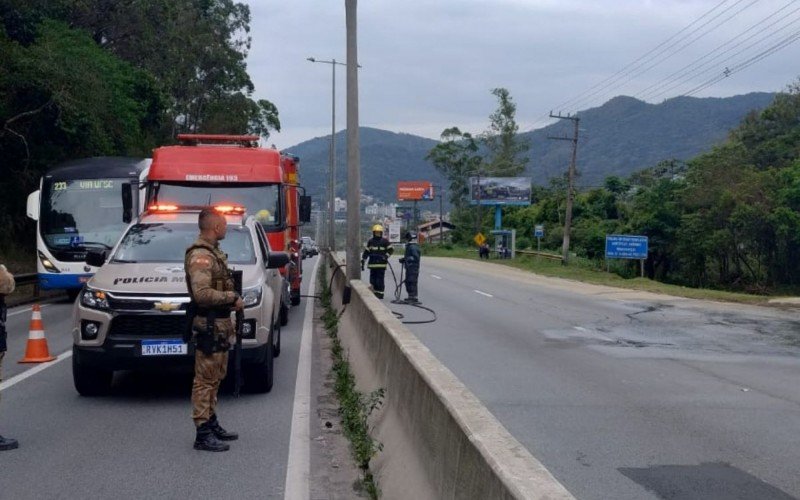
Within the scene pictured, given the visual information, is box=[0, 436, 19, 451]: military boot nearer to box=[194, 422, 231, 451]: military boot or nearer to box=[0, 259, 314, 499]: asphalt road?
box=[0, 259, 314, 499]: asphalt road

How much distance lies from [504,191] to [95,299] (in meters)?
82.2

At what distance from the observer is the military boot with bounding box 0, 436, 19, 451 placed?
304 inches

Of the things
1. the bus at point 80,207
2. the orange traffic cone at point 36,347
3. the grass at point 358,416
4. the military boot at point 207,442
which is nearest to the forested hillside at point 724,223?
the bus at point 80,207

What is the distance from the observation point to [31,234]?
35.8 meters

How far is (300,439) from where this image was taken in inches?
324

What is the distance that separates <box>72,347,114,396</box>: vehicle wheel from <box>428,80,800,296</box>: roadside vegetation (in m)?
30.3

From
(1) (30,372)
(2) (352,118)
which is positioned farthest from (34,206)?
(1) (30,372)

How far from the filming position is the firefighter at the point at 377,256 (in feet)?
69.1

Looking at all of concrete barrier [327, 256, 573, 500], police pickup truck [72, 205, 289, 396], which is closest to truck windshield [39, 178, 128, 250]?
police pickup truck [72, 205, 289, 396]

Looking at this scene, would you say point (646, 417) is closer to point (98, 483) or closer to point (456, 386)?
point (456, 386)

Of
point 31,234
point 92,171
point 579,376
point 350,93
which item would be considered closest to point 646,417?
point 579,376

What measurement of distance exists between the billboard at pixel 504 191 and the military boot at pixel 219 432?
82.4 meters

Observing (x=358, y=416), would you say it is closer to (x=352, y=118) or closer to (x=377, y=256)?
(x=352, y=118)

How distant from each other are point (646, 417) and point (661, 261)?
168ft
